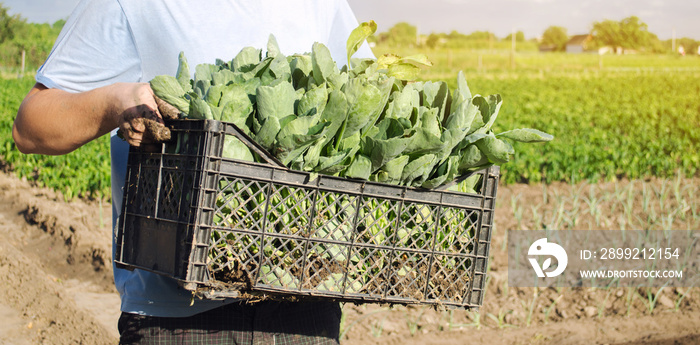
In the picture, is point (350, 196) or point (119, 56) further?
point (119, 56)

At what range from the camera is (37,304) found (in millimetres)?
4234

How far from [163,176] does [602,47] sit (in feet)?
251

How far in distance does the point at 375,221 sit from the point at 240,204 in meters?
0.29

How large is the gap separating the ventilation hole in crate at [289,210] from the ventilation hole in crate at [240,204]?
22 millimetres

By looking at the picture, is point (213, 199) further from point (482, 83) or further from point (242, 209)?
point (482, 83)

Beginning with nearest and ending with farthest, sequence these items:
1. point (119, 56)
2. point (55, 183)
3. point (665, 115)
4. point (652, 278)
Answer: point (119, 56) < point (652, 278) < point (55, 183) < point (665, 115)

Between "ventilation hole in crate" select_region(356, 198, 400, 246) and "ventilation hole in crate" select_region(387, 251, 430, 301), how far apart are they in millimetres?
58

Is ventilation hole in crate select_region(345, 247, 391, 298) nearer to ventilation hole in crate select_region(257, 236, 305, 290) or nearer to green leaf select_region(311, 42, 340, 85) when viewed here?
ventilation hole in crate select_region(257, 236, 305, 290)

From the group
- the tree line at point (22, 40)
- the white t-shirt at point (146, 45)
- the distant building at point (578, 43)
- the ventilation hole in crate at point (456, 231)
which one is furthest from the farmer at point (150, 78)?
the distant building at point (578, 43)

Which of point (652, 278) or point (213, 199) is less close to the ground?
point (213, 199)

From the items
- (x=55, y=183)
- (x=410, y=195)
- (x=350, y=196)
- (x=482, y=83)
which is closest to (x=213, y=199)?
(x=350, y=196)

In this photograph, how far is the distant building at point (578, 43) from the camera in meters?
74.1

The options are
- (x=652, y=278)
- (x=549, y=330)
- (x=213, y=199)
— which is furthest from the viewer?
(x=652, y=278)

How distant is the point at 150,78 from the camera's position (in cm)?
→ 160
